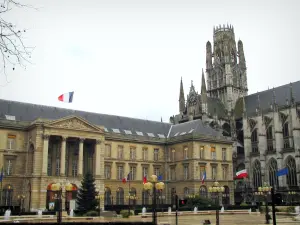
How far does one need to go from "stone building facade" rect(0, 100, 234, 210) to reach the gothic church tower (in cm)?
2813

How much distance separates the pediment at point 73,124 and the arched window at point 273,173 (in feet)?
116

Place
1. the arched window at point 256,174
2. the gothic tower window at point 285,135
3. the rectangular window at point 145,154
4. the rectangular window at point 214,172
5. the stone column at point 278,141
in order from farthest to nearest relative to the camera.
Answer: the arched window at point 256,174 → the gothic tower window at point 285,135 → the stone column at point 278,141 → the rectangular window at point 145,154 → the rectangular window at point 214,172

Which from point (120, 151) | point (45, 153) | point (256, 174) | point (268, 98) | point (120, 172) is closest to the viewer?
point (45, 153)

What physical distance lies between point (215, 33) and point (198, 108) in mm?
27374

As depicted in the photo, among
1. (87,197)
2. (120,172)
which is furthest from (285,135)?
(87,197)

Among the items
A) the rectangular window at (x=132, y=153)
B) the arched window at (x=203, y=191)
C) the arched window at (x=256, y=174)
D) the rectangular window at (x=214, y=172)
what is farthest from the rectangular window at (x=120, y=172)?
the arched window at (x=256, y=174)

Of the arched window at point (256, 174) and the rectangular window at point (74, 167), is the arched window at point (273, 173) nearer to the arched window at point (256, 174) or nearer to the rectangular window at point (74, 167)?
the arched window at point (256, 174)

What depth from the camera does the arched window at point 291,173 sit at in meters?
68.4

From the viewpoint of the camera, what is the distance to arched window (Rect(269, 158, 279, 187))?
72125 millimetres

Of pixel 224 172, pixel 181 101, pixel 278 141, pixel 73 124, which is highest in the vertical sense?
pixel 181 101

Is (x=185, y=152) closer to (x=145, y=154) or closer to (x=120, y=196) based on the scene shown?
(x=145, y=154)

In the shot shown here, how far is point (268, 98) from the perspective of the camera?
8288 cm

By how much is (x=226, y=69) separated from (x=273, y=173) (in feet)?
106

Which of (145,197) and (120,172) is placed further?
(145,197)
